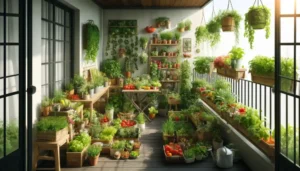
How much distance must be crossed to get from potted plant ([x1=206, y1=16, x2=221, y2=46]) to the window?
277 cm

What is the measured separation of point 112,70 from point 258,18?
595 cm

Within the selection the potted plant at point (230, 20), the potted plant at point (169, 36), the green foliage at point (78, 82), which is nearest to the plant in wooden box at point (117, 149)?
the green foliage at point (78, 82)

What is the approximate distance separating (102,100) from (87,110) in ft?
7.93

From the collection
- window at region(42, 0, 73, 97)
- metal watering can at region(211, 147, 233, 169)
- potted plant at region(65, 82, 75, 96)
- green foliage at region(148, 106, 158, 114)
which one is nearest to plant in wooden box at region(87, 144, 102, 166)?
window at region(42, 0, 73, 97)

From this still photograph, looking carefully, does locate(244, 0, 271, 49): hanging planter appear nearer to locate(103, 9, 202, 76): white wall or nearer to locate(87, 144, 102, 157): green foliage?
locate(87, 144, 102, 157): green foliage

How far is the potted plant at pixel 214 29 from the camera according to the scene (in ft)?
20.5

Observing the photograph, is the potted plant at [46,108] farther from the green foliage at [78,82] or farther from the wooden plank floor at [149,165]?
the green foliage at [78,82]

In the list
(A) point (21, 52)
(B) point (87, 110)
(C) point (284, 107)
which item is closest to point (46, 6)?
(B) point (87, 110)

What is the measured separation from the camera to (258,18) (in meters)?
4.37

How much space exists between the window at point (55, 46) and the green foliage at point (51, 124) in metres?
0.87

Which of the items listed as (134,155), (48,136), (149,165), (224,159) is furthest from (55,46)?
(224,159)

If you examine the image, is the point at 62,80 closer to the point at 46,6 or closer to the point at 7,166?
the point at 46,6

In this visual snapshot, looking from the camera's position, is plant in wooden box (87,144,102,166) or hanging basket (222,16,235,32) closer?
plant in wooden box (87,144,102,166)

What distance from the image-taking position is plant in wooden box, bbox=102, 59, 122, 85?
386 inches
